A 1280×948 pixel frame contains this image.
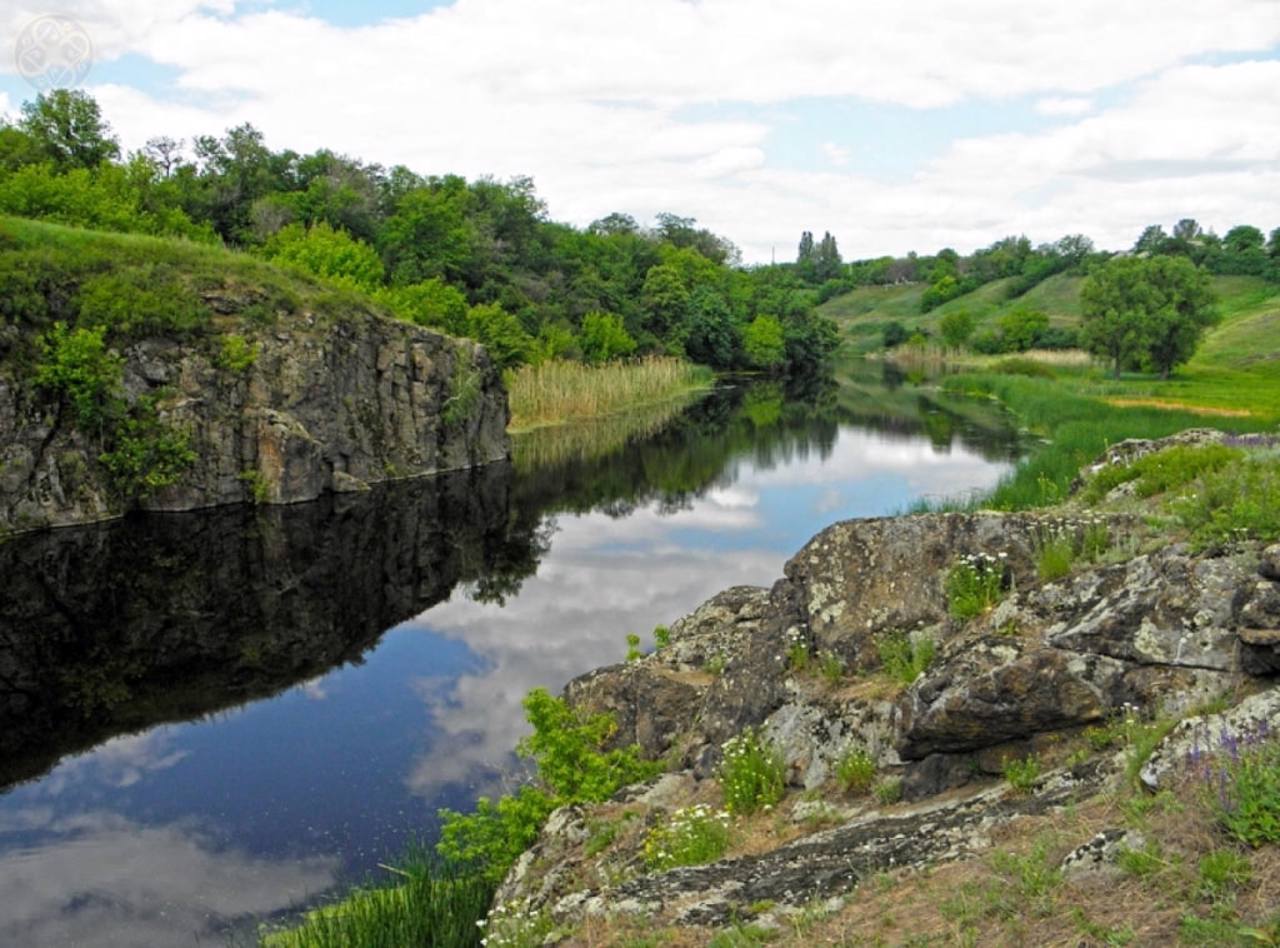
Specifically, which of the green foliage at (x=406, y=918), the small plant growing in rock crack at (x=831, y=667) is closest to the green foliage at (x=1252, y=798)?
the small plant growing in rock crack at (x=831, y=667)

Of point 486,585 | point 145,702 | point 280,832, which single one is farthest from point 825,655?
point 486,585

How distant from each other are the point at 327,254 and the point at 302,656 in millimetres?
39434

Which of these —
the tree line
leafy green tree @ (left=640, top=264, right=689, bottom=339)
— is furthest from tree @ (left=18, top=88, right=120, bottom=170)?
leafy green tree @ (left=640, top=264, right=689, bottom=339)

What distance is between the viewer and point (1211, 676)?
712 cm

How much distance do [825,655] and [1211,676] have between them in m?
3.80

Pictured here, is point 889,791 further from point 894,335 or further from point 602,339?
point 894,335

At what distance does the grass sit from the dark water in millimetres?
14266

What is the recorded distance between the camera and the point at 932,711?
7883 millimetres

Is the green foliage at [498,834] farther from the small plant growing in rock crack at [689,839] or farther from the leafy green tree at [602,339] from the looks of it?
the leafy green tree at [602,339]

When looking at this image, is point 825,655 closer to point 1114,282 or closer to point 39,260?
point 39,260

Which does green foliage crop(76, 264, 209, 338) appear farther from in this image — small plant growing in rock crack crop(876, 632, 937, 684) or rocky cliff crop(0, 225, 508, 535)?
small plant growing in rock crack crop(876, 632, 937, 684)

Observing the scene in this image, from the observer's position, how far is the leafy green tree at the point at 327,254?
54469 mm

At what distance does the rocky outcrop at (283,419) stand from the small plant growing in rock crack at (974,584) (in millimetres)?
27888

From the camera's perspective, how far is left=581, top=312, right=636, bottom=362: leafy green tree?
76375 mm
